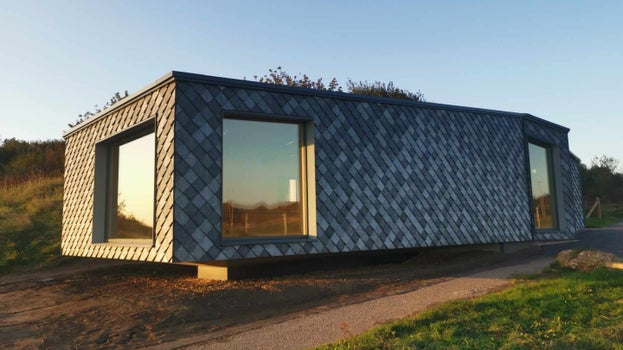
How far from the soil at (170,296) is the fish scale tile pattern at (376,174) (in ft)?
1.99

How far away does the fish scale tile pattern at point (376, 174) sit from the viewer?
7.43m

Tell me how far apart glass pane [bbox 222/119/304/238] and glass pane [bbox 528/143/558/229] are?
22.8 ft

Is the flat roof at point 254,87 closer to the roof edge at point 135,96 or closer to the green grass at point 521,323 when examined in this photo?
the roof edge at point 135,96

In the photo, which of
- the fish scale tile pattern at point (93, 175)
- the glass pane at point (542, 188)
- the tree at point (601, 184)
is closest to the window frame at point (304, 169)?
the fish scale tile pattern at point (93, 175)

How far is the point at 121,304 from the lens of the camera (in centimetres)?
707

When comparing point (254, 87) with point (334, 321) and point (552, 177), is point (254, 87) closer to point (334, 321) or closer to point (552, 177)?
point (334, 321)

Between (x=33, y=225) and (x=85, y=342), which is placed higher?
(x=33, y=225)

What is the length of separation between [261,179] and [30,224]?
9755 mm

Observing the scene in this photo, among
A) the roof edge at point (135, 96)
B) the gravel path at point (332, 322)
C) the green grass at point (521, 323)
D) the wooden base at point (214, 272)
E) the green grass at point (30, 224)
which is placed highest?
the roof edge at point (135, 96)

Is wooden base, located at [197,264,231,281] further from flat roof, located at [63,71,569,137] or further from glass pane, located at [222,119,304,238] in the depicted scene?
flat roof, located at [63,71,569,137]

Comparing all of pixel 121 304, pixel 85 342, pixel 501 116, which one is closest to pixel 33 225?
pixel 121 304

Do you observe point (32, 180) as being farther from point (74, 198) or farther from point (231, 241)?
point (231, 241)

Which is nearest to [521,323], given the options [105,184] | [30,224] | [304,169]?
[304,169]

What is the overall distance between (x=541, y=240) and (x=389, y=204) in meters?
5.23
